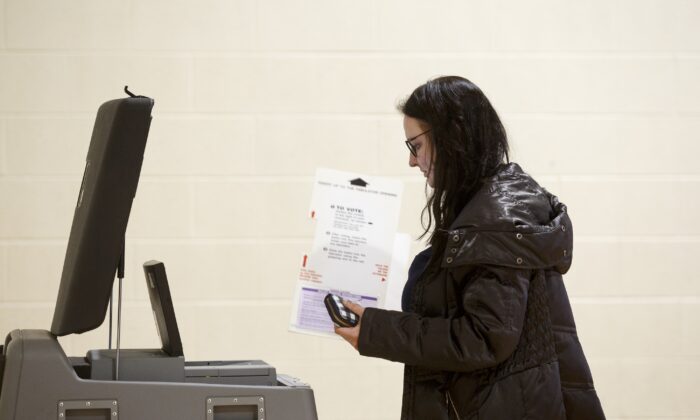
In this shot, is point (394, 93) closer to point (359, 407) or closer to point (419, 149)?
point (359, 407)

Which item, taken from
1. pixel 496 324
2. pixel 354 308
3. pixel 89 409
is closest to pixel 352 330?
pixel 354 308

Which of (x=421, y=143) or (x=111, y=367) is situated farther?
(x=421, y=143)

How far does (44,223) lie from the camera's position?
3.07m

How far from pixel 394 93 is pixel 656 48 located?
0.94m

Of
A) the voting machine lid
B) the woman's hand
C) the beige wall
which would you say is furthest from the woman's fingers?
the beige wall

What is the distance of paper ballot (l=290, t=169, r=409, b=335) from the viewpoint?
5.58ft

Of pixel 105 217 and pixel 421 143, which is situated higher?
pixel 421 143

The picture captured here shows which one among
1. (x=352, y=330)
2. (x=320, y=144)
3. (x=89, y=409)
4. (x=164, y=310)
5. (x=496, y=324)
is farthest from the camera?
(x=320, y=144)

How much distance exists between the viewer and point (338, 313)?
66.0 inches

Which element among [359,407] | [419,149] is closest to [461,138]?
[419,149]

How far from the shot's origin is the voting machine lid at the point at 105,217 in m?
1.35

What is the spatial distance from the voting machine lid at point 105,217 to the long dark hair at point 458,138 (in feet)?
1.91

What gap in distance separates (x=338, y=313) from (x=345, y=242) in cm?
13

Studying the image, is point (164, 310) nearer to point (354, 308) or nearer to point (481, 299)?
point (354, 308)
